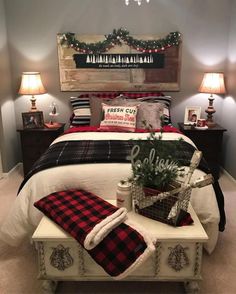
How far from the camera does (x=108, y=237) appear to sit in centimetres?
154

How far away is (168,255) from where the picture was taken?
5.40 ft

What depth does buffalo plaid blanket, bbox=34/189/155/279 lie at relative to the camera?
1.50m

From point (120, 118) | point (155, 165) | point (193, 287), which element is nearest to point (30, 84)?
point (120, 118)

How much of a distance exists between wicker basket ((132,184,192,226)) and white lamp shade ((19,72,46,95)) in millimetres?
2225

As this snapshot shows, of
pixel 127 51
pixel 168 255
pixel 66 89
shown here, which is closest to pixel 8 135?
pixel 66 89

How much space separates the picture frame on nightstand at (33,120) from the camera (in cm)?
350

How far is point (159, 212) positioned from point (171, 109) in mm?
2345

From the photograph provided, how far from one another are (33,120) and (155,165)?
7.39ft

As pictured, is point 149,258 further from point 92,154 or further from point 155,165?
point 92,154

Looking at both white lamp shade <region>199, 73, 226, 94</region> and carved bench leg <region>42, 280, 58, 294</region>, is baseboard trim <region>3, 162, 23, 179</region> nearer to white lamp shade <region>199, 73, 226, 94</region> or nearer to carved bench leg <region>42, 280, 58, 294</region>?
carved bench leg <region>42, 280, 58, 294</region>

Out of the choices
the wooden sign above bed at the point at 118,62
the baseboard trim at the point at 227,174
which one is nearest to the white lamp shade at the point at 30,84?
the wooden sign above bed at the point at 118,62

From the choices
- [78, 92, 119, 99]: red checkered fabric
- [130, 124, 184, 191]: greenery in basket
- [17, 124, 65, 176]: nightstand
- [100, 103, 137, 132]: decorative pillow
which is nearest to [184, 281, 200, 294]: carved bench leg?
[130, 124, 184, 191]: greenery in basket

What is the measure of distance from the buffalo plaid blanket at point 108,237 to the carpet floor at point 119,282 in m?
0.43

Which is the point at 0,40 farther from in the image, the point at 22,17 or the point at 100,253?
the point at 100,253
